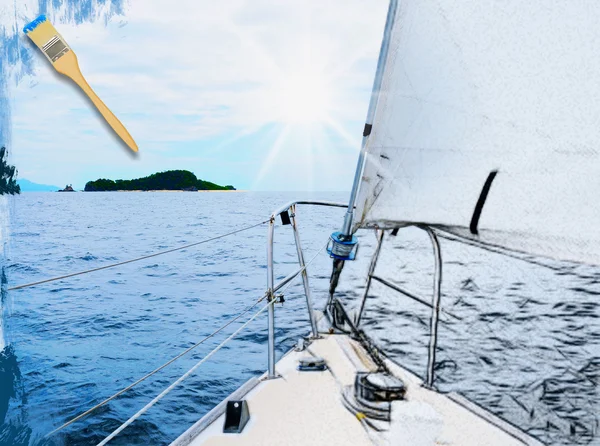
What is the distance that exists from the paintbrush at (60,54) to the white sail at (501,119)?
1.98 metres

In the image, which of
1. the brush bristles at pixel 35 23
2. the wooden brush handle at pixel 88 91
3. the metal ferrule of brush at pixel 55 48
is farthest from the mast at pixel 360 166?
the brush bristles at pixel 35 23

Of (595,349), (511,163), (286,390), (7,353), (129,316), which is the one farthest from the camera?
(129,316)

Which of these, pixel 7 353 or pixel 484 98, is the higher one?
pixel 484 98

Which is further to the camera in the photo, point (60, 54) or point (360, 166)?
point (60, 54)

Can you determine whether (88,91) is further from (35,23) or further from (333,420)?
(333,420)

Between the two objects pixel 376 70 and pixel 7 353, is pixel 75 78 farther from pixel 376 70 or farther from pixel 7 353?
pixel 7 353

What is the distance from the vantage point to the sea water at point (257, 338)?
10.0 feet

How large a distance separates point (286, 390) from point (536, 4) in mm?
2055

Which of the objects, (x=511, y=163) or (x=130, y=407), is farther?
(x=130, y=407)

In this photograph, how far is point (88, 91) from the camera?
3.21 m

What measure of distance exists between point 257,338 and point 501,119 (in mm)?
6938

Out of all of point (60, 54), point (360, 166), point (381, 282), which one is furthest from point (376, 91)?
point (60, 54)

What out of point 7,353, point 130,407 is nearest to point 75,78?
point 130,407

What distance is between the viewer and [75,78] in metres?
3.35
